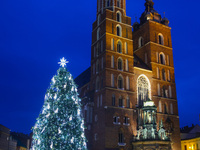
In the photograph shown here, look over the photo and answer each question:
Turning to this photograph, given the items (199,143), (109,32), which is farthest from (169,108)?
(109,32)

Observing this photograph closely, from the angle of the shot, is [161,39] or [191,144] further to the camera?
[191,144]

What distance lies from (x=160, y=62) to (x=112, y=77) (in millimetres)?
11099

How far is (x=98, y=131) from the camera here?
37188 millimetres

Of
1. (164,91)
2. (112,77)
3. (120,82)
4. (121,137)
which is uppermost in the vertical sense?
(112,77)

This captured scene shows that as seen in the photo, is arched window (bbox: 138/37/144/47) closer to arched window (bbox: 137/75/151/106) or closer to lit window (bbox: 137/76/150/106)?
arched window (bbox: 137/75/151/106)

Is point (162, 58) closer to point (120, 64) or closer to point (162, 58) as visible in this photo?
point (162, 58)

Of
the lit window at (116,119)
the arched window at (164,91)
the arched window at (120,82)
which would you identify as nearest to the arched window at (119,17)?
the arched window at (120,82)

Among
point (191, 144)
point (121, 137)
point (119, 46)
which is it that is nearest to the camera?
point (121, 137)

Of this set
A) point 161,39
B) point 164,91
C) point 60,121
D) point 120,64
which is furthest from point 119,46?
point 60,121

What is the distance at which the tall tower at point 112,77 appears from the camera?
36500 mm

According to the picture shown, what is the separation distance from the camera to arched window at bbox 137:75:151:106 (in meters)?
41.6

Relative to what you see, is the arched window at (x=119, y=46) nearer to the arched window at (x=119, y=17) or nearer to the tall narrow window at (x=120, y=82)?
the arched window at (x=119, y=17)

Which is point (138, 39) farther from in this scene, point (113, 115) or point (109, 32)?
point (113, 115)

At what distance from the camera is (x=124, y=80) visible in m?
40.1
